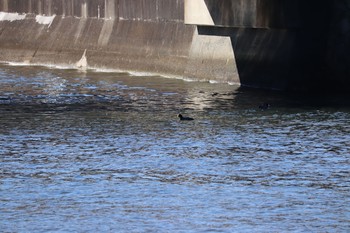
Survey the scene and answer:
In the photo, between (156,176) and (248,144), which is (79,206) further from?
(248,144)

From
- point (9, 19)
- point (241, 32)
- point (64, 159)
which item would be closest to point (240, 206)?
point (64, 159)

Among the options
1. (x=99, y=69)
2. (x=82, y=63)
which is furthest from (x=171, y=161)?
(x=82, y=63)

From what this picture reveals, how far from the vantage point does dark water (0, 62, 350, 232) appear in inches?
611

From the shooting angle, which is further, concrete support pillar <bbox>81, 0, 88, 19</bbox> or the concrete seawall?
concrete support pillar <bbox>81, 0, 88, 19</bbox>

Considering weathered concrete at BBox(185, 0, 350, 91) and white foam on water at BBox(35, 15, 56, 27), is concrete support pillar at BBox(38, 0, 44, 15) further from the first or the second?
weathered concrete at BBox(185, 0, 350, 91)

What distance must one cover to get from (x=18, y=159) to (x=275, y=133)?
5.70m

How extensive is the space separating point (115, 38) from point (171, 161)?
18.9 metres

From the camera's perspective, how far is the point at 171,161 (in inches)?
782

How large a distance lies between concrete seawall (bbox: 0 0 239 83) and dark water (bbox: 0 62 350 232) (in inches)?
112

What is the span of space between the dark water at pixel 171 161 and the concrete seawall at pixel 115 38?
2.86m

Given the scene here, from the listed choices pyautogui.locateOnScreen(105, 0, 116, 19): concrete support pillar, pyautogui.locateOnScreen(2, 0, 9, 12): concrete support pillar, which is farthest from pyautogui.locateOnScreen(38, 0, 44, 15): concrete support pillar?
pyautogui.locateOnScreen(105, 0, 116, 19): concrete support pillar

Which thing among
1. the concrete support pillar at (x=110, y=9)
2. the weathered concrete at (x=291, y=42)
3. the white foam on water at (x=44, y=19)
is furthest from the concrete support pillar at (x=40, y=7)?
the weathered concrete at (x=291, y=42)

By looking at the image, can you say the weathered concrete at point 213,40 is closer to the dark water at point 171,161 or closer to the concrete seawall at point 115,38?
the concrete seawall at point 115,38

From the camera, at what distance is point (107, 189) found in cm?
1745
